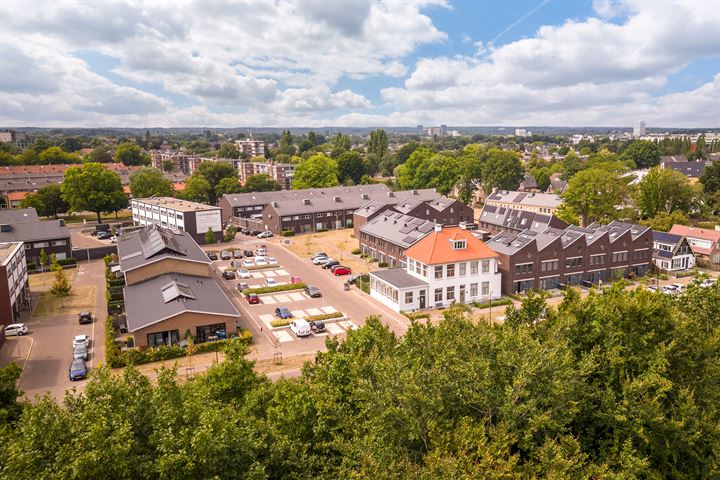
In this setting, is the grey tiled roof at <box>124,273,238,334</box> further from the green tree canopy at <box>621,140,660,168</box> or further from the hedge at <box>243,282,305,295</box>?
the green tree canopy at <box>621,140,660,168</box>

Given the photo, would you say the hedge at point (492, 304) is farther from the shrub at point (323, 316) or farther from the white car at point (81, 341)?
the white car at point (81, 341)

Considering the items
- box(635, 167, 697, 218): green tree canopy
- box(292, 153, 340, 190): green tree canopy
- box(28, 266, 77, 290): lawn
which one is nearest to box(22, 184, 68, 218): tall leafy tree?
box(28, 266, 77, 290): lawn

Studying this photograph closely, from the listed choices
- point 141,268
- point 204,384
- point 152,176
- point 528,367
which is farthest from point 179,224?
point 528,367

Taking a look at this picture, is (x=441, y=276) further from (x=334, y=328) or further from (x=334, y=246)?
(x=334, y=246)

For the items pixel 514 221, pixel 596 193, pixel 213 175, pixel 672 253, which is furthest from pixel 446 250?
pixel 213 175

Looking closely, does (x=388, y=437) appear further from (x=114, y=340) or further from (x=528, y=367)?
(x=114, y=340)
